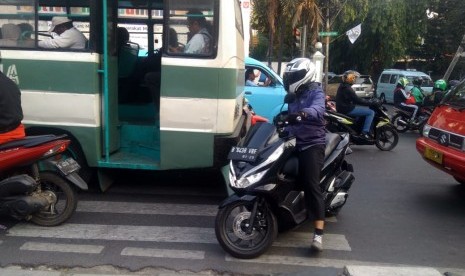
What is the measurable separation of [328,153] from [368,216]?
4.26 feet

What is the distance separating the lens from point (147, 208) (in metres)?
6.22

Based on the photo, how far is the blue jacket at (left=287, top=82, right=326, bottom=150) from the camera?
4902 mm

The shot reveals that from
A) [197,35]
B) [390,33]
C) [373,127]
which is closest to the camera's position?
[197,35]

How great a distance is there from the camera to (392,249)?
5.17 meters

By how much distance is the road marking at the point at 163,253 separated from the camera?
15.8 ft

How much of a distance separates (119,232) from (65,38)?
2361 millimetres

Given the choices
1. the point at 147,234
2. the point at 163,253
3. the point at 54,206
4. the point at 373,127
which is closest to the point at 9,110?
the point at 54,206

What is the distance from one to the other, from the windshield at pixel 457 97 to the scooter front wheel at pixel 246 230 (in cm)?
340

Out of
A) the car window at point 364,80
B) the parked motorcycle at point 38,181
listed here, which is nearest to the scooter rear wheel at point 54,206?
the parked motorcycle at point 38,181

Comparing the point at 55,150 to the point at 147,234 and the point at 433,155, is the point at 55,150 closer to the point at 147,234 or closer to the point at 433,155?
the point at 147,234

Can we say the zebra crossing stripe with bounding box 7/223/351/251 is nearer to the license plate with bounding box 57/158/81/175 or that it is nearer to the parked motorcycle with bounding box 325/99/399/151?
the license plate with bounding box 57/158/81/175

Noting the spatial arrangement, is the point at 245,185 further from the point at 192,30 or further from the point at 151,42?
the point at 151,42

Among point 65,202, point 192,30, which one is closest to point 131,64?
point 192,30

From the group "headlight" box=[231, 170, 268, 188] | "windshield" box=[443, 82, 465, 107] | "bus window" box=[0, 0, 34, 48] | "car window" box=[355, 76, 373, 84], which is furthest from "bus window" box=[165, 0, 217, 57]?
"car window" box=[355, 76, 373, 84]
